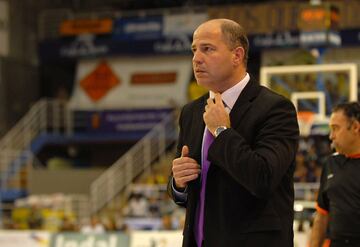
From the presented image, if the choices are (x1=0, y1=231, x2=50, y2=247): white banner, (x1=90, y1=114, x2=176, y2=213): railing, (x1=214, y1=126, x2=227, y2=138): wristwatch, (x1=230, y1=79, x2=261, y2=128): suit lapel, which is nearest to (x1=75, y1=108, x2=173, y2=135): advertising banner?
(x1=90, y1=114, x2=176, y2=213): railing

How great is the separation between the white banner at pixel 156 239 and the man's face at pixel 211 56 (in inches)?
289

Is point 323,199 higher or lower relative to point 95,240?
higher

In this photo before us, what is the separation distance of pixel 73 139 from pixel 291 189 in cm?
1958

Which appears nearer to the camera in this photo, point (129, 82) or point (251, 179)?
point (251, 179)

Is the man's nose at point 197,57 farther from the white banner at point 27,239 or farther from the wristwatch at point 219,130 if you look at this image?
the white banner at point 27,239

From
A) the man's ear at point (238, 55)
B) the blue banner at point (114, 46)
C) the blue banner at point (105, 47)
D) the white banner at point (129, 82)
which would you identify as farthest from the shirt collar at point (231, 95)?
the white banner at point (129, 82)

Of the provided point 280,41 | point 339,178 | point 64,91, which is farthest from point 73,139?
point 339,178

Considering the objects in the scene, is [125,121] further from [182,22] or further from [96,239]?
[96,239]

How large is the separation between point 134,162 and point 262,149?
1913 cm

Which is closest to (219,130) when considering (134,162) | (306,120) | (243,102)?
(243,102)

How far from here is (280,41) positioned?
69.3ft

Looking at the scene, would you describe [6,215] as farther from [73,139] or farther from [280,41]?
[280,41]

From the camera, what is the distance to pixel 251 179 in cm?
292

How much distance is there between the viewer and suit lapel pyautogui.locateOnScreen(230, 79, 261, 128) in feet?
10.3
